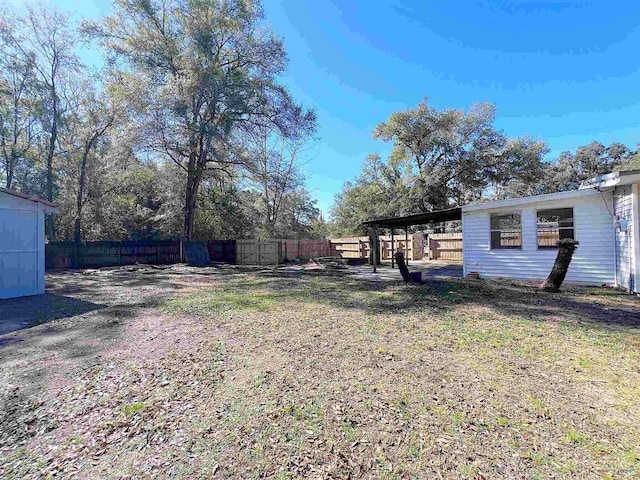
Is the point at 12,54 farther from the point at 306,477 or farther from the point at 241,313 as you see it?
the point at 306,477

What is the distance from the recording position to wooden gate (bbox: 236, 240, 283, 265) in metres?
17.8

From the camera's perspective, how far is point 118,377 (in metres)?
3.07

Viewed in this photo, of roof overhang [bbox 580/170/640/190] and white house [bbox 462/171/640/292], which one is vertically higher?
roof overhang [bbox 580/170/640/190]

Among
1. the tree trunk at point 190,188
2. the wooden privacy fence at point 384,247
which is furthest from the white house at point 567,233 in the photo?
the tree trunk at point 190,188

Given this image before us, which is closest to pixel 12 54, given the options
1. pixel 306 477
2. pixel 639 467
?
pixel 306 477

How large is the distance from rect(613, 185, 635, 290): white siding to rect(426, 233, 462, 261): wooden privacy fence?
864 cm

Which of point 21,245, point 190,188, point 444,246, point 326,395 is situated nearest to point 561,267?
point 326,395

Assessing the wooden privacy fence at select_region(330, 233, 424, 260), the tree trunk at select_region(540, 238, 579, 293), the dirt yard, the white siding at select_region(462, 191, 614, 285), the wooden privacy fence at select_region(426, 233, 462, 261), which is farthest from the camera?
the wooden privacy fence at select_region(330, 233, 424, 260)

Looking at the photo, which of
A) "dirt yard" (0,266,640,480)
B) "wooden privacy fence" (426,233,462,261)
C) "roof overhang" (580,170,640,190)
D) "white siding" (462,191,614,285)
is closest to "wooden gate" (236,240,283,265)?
"wooden privacy fence" (426,233,462,261)

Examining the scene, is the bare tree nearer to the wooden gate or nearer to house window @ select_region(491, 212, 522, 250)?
the wooden gate

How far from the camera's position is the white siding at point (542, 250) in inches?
308

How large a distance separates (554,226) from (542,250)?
33.5 inches

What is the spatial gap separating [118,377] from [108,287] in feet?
23.9

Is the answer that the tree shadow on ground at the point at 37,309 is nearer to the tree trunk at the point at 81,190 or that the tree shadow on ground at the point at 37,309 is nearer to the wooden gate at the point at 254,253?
the wooden gate at the point at 254,253
